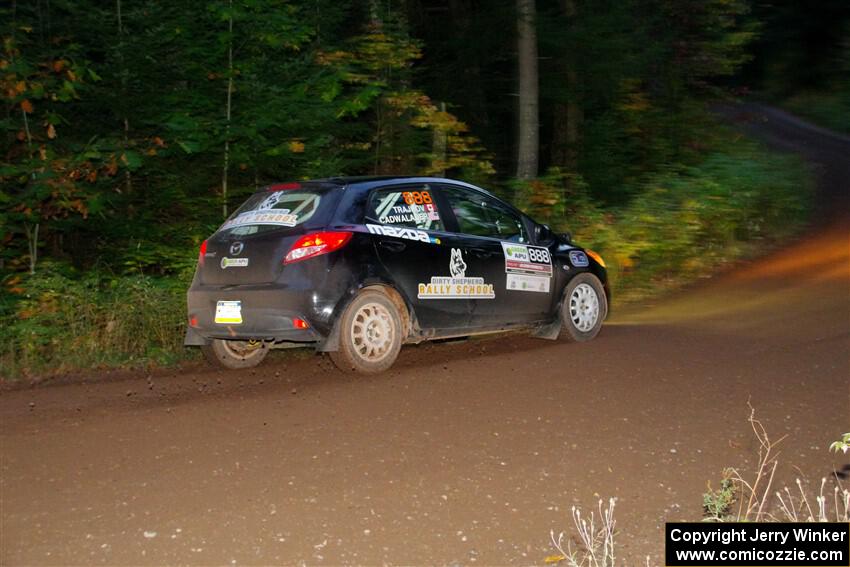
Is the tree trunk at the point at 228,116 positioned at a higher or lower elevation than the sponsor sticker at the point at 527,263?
higher

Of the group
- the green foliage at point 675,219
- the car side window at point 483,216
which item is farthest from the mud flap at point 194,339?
the green foliage at point 675,219

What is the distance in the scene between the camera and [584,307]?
10.9 m

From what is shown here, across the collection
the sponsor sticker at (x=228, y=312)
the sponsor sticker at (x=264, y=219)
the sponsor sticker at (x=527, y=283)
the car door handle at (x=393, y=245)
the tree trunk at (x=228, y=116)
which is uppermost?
the tree trunk at (x=228, y=116)

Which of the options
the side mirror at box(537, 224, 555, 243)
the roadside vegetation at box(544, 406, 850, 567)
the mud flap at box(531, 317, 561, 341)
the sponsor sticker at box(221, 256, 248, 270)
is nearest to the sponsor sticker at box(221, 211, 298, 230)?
the sponsor sticker at box(221, 256, 248, 270)

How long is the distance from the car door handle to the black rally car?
0.04 feet

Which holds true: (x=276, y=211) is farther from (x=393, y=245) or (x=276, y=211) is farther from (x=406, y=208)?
(x=406, y=208)

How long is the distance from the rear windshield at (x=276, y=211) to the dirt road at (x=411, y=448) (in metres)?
1.30

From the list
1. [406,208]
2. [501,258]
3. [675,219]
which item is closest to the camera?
[406,208]

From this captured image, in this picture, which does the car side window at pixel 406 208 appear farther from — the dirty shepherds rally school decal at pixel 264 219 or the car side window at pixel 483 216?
the dirty shepherds rally school decal at pixel 264 219

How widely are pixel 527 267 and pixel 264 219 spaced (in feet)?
8.91

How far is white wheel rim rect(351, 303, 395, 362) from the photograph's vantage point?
29.0 feet

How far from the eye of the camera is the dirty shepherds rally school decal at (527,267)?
10133 millimetres

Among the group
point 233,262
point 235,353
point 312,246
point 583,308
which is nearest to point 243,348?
point 235,353

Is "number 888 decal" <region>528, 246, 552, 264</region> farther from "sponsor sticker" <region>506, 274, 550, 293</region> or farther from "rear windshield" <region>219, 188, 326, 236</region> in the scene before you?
"rear windshield" <region>219, 188, 326, 236</region>
